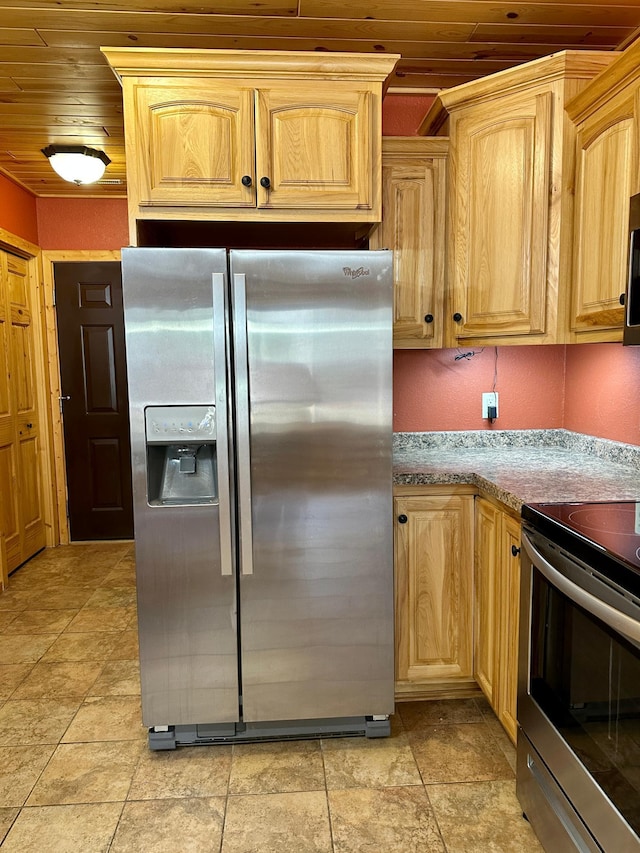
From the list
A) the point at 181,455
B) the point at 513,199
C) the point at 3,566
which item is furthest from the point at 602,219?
the point at 3,566

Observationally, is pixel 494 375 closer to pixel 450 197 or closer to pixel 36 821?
pixel 450 197

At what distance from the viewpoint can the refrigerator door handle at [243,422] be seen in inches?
74.6

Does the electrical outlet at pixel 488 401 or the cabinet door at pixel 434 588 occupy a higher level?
the electrical outlet at pixel 488 401

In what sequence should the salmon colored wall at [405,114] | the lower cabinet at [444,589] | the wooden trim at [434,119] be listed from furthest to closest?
1. the salmon colored wall at [405,114]
2. the wooden trim at [434,119]
3. the lower cabinet at [444,589]

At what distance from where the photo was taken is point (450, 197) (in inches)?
93.1

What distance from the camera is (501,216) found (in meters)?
2.25

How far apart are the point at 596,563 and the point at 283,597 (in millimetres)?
1091

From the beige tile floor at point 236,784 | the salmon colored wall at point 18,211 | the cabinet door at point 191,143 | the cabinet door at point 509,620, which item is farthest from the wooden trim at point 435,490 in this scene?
the salmon colored wall at point 18,211

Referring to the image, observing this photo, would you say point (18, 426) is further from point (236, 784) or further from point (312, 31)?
point (312, 31)

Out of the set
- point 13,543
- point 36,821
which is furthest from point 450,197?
point 13,543

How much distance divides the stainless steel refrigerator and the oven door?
1.84ft

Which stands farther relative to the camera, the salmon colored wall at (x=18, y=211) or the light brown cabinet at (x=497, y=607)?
the salmon colored wall at (x=18, y=211)

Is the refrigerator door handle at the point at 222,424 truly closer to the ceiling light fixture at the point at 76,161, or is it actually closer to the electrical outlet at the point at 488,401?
the electrical outlet at the point at 488,401

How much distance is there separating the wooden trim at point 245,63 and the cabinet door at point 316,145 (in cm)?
4
